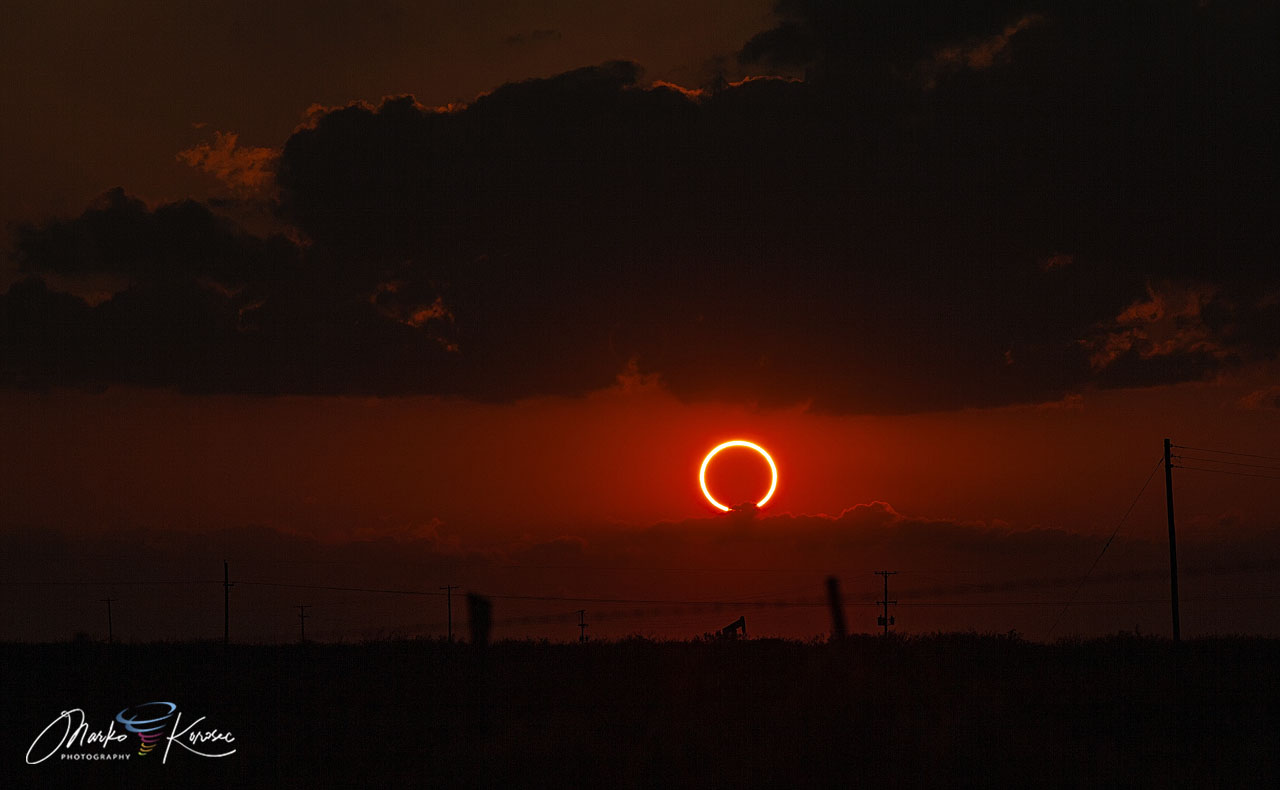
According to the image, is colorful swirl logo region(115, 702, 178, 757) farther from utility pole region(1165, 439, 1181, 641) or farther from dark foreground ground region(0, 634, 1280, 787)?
A: utility pole region(1165, 439, 1181, 641)

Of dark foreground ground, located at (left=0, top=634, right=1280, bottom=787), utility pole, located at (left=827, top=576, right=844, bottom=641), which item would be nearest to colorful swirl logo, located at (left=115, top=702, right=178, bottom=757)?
dark foreground ground, located at (left=0, top=634, right=1280, bottom=787)

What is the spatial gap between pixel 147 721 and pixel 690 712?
41.9 ft

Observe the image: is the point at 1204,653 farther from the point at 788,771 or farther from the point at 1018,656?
the point at 788,771

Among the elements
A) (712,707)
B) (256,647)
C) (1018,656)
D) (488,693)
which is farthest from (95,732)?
(1018,656)

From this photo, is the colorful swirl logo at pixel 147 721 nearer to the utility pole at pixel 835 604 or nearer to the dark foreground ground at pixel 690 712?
the dark foreground ground at pixel 690 712

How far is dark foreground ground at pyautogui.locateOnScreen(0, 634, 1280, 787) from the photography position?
22.8 meters

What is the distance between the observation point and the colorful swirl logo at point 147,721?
2620cm

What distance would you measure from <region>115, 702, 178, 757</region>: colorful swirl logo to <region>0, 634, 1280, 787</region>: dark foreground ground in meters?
0.43

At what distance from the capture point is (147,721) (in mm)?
27906

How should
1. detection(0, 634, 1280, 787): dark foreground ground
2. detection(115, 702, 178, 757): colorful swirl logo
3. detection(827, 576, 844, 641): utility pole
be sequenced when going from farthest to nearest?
detection(827, 576, 844, 641): utility pole, detection(115, 702, 178, 757): colorful swirl logo, detection(0, 634, 1280, 787): dark foreground ground

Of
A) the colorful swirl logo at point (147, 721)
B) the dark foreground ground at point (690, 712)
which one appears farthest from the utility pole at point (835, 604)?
the colorful swirl logo at point (147, 721)

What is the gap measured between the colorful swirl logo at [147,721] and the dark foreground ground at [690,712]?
1.40 feet

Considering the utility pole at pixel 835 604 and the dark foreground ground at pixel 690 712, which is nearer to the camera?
the dark foreground ground at pixel 690 712

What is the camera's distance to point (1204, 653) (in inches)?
1533
